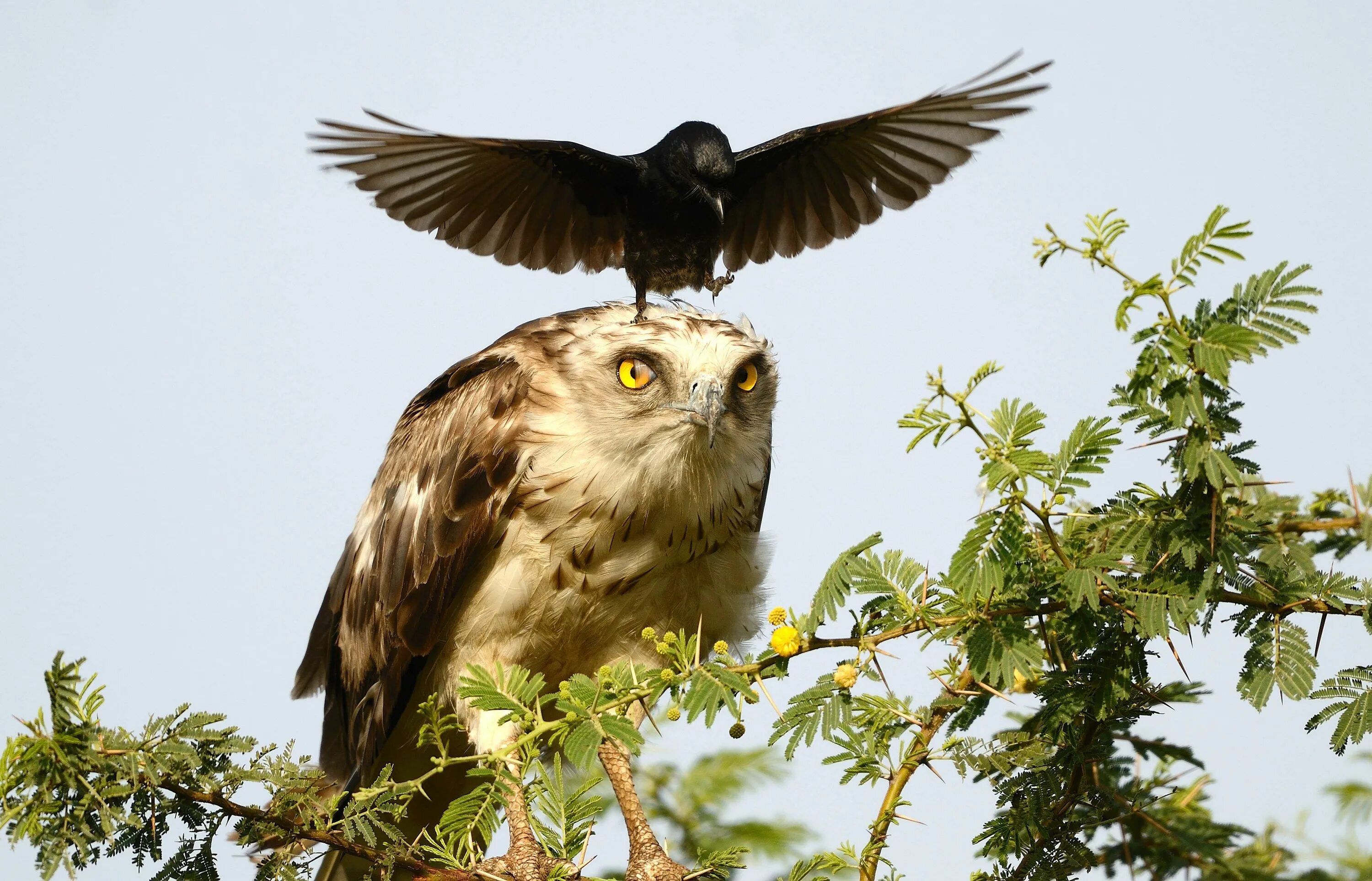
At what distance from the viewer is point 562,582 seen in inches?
185

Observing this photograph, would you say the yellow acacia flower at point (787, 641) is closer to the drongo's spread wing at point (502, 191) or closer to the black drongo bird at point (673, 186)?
the black drongo bird at point (673, 186)

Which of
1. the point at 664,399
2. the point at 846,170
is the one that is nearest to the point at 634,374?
the point at 664,399

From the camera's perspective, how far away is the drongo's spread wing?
16.9 feet

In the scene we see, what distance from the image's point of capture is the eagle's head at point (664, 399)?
15.1 feet

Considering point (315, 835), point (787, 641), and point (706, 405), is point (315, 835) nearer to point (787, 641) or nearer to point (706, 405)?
point (787, 641)

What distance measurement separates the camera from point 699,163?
519 centimetres

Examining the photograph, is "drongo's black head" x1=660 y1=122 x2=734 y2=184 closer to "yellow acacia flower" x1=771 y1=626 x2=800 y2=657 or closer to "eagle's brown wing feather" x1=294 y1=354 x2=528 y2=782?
"eagle's brown wing feather" x1=294 y1=354 x2=528 y2=782

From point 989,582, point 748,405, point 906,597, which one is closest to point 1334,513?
point 989,582

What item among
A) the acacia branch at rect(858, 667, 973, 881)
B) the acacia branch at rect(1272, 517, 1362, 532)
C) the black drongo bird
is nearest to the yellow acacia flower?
the acacia branch at rect(858, 667, 973, 881)

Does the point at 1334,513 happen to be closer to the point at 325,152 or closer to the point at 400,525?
the point at 400,525

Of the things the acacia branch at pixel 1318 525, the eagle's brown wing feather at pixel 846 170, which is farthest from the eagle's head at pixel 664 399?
the acacia branch at pixel 1318 525

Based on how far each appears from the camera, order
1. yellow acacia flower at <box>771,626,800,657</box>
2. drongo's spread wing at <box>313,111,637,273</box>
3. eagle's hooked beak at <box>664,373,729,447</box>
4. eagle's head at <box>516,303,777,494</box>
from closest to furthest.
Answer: yellow acacia flower at <box>771,626,800,657</box>
eagle's hooked beak at <box>664,373,729,447</box>
eagle's head at <box>516,303,777,494</box>
drongo's spread wing at <box>313,111,637,273</box>

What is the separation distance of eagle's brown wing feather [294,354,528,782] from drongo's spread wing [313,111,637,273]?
0.68 metres

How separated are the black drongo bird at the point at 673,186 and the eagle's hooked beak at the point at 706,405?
777 millimetres
